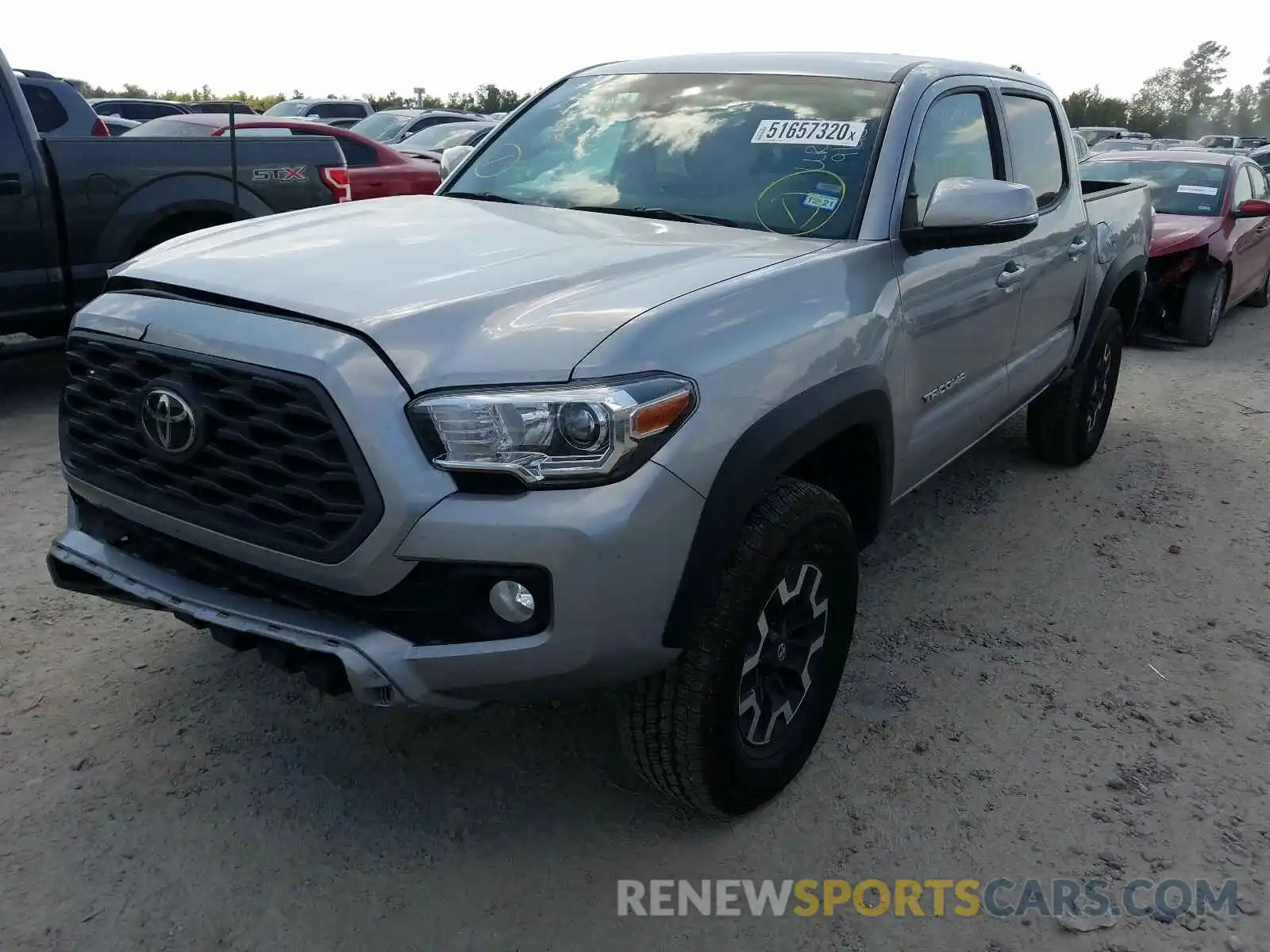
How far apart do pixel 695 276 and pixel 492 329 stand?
1.81 ft

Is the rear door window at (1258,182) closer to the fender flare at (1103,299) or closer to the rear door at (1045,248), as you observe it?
the fender flare at (1103,299)

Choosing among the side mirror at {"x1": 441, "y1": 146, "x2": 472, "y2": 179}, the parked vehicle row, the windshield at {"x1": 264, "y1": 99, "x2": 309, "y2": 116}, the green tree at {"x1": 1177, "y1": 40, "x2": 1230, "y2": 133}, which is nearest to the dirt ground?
the side mirror at {"x1": 441, "y1": 146, "x2": 472, "y2": 179}

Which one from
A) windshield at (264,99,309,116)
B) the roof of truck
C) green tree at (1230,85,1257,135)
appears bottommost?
green tree at (1230,85,1257,135)

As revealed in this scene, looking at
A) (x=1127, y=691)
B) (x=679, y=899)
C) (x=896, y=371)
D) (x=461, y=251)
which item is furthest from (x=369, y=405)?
(x=1127, y=691)

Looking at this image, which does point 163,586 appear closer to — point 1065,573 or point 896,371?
point 896,371

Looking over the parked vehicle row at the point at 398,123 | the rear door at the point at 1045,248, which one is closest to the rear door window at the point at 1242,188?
the rear door at the point at 1045,248

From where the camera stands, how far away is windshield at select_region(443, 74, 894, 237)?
3139mm

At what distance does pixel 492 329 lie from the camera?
7.33 ft

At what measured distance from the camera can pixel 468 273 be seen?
248cm

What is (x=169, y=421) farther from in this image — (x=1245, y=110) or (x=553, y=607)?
(x=1245, y=110)

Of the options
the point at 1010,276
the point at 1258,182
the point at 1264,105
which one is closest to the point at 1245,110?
the point at 1264,105

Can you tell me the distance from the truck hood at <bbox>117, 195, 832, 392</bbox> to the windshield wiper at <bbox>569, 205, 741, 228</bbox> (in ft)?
0.22

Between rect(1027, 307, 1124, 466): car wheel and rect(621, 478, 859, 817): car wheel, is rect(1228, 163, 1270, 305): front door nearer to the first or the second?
rect(1027, 307, 1124, 466): car wheel

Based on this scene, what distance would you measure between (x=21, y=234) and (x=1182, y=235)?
8140mm
